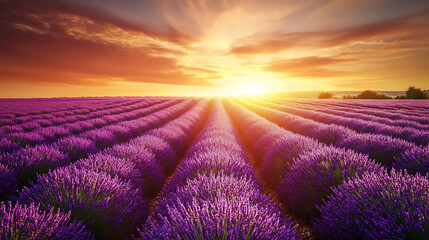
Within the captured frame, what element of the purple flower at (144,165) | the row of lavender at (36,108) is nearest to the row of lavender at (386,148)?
the purple flower at (144,165)

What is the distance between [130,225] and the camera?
2.28 meters

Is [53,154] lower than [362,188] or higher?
lower

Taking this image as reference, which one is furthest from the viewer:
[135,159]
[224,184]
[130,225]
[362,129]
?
[362,129]

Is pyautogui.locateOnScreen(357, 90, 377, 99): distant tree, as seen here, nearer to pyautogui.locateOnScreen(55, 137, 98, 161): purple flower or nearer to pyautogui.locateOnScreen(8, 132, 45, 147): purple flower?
pyautogui.locateOnScreen(55, 137, 98, 161): purple flower

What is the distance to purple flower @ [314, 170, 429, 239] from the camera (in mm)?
1419

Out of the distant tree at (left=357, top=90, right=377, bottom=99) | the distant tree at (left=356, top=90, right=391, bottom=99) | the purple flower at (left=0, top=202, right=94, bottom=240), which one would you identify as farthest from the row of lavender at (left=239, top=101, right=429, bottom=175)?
the distant tree at (left=357, top=90, right=377, bottom=99)

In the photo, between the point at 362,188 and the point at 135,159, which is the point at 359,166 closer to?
the point at 362,188

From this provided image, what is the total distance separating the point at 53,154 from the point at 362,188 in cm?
467

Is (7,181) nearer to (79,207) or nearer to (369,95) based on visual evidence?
(79,207)

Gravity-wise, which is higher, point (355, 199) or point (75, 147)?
point (355, 199)

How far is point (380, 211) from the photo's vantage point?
1.61 meters

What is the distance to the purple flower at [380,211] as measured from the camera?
1.42m

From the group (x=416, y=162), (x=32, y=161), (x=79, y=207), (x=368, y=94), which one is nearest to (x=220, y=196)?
(x=79, y=207)

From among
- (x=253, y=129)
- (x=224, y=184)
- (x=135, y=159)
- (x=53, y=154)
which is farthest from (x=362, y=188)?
(x=253, y=129)
